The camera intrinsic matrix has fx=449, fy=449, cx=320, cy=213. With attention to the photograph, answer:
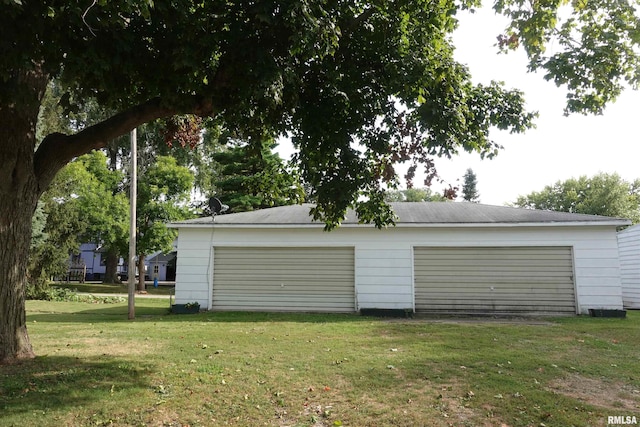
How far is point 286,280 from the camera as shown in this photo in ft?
46.0

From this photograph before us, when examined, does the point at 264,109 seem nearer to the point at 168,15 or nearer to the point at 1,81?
the point at 168,15

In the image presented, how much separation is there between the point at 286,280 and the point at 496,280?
636 centimetres

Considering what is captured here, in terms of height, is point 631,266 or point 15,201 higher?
point 15,201

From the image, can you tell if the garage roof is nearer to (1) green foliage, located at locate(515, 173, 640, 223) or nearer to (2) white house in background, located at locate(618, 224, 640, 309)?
(2) white house in background, located at locate(618, 224, 640, 309)

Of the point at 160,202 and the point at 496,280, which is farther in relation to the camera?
the point at 160,202

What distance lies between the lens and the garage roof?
13.3 metres

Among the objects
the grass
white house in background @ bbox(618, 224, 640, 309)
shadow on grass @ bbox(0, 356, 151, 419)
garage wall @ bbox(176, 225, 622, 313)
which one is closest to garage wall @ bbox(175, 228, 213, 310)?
garage wall @ bbox(176, 225, 622, 313)

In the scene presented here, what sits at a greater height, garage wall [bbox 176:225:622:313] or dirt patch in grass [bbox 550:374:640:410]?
garage wall [bbox 176:225:622:313]

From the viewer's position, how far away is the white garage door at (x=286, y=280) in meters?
13.9

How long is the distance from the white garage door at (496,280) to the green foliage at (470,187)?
42.0m

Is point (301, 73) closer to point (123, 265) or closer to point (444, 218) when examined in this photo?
point (444, 218)

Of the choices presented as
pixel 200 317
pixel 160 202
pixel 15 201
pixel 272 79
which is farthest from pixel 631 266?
pixel 160 202
